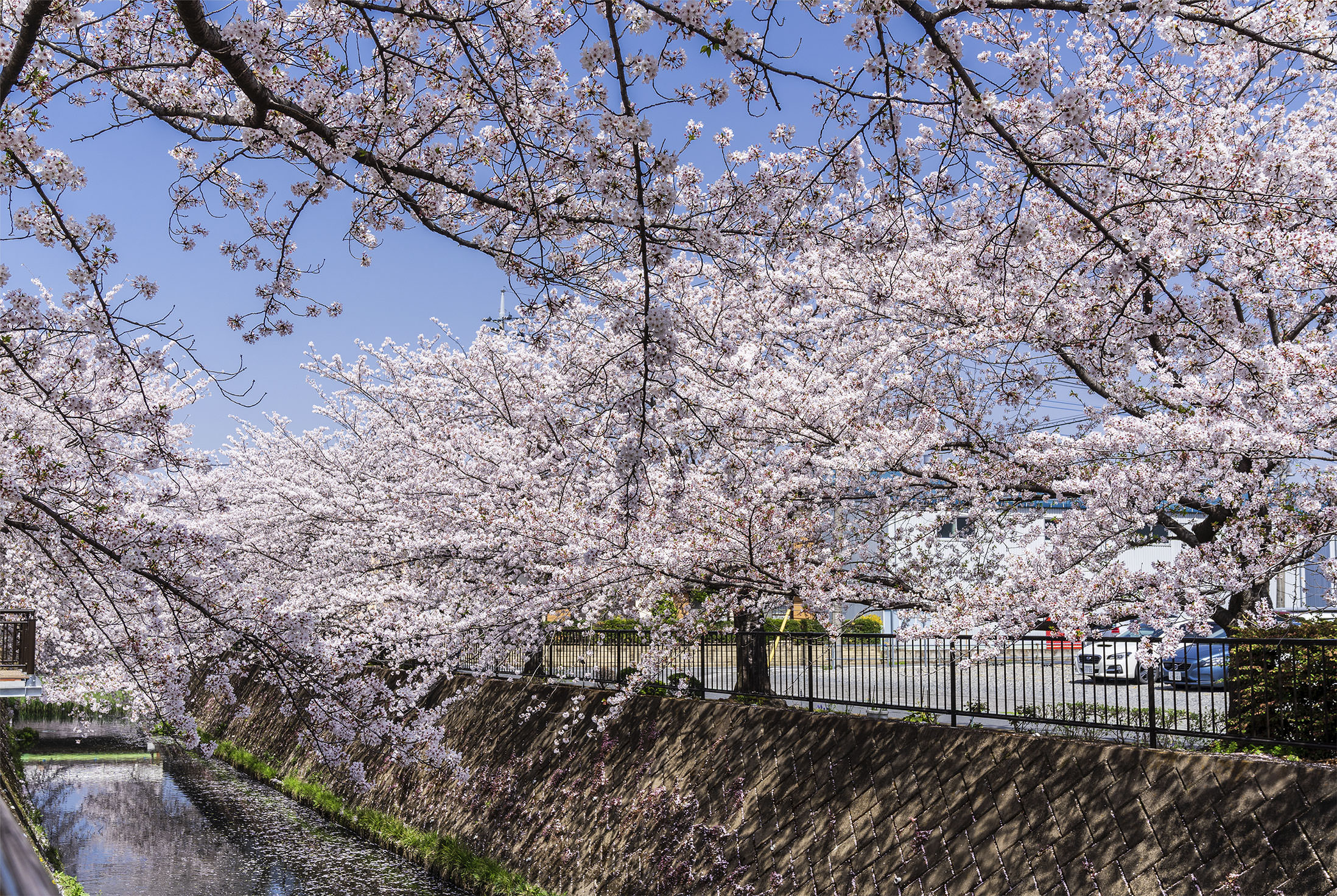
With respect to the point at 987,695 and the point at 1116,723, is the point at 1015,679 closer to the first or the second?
the point at 987,695

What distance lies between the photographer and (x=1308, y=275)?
8727 millimetres

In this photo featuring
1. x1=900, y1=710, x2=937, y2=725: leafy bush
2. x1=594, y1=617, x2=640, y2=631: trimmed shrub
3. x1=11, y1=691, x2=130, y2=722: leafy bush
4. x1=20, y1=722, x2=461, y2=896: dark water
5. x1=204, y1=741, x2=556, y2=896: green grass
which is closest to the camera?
x1=900, y1=710, x2=937, y2=725: leafy bush

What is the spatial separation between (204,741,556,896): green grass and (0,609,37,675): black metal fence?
Result: 5326 millimetres

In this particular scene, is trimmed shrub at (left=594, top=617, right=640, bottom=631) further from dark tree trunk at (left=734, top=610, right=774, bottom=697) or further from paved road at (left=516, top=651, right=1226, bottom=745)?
paved road at (left=516, top=651, right=1226, bottom=745)

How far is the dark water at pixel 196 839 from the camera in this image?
13.8m

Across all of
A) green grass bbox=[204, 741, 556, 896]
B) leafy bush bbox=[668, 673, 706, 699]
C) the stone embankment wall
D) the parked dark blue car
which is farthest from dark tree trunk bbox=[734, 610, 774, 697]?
the parked dark blue car

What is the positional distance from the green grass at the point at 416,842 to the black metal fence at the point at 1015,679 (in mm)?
2956

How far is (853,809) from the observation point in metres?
9.57

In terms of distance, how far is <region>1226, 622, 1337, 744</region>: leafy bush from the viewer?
7.50 metres

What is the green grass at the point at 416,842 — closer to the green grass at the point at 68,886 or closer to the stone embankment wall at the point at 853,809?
the stone embankment wall at the point at 853,809

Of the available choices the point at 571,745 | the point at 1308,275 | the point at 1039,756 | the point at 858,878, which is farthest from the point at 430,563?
the point at 1308,275

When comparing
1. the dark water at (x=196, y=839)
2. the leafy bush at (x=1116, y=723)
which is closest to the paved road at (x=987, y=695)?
the leafy bush at (x=1116, y=723)

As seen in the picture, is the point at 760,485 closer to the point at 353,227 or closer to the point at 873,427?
the point at 873,427

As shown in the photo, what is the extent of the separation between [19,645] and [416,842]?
10.5 metres
